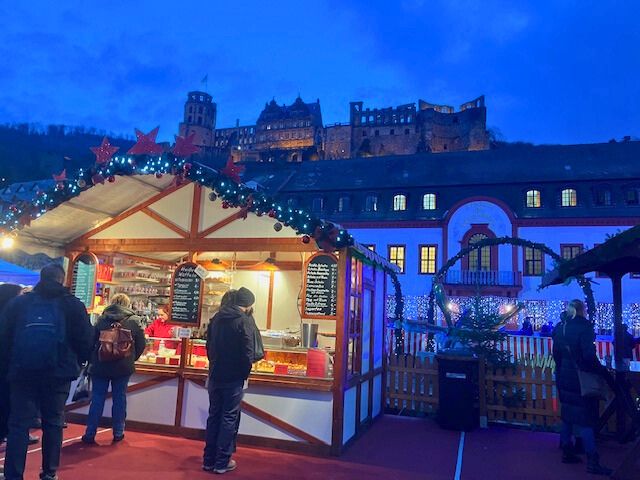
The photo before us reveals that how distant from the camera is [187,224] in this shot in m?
7.93

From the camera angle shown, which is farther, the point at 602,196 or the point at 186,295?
the point at 602,196

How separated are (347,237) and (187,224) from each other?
104 inches

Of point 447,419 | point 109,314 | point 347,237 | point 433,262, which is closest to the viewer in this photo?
point 109,314

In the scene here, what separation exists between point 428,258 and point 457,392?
67.3 ft

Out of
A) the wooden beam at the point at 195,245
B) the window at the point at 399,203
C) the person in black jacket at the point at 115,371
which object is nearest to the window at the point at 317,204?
the window at the point at 399,203

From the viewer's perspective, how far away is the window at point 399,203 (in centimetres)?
2927

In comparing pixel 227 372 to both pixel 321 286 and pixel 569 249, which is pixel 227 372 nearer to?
pixel 321 286

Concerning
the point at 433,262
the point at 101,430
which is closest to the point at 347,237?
the point at 101,430

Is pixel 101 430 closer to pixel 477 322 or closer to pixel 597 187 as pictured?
pixel 477 322

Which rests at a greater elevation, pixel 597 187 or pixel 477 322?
pixel 597 187

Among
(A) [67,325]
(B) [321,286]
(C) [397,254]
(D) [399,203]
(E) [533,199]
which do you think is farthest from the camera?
(D) [399,203]

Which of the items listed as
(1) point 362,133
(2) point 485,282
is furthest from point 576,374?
(1) point 362,133

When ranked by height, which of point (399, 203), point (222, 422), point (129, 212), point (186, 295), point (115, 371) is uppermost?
point (399, 203)

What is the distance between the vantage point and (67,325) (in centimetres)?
451
